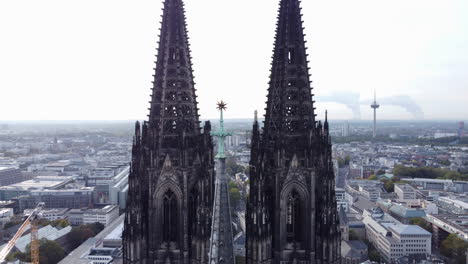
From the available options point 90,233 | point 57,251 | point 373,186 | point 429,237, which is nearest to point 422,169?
point 373,186

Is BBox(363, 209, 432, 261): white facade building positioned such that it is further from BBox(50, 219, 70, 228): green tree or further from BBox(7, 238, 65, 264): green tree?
BBox(50, 219, 70, 228): green tree

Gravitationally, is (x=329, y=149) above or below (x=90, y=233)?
above

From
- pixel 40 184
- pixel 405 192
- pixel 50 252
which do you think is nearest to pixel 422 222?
pixel 405 192

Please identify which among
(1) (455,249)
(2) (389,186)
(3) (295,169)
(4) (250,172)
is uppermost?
(3) (295,169)

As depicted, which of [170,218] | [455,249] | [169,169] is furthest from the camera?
[455,249]

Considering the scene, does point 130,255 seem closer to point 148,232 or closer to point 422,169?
point 148,232

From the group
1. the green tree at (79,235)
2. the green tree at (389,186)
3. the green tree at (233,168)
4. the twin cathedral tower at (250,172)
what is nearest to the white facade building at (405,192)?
the green tree at (389,186)

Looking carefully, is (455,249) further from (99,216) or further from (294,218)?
(99,216)

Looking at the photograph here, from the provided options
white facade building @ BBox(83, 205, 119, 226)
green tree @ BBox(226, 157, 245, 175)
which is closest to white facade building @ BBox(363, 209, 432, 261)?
white facade building @ BBox(83, 205, 119, 226)
